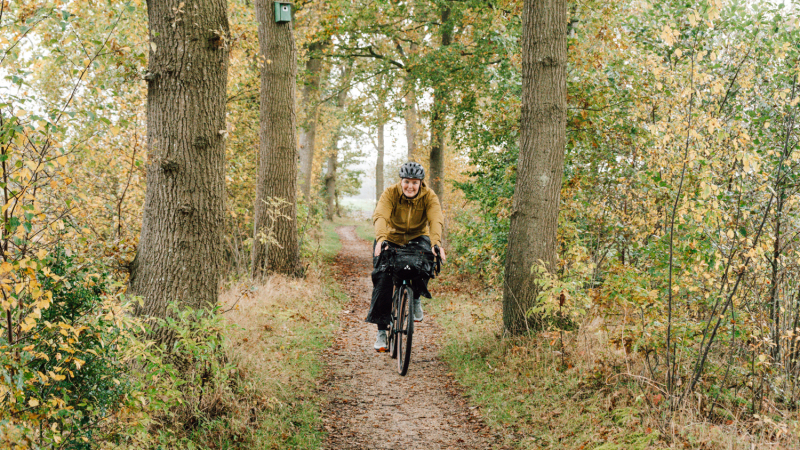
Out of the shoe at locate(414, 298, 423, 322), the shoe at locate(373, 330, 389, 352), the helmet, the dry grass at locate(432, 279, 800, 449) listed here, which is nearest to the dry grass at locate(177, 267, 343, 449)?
the shoe at locate(373, 330, 389, 352)

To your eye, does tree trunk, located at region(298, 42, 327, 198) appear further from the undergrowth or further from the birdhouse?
the undergrowth

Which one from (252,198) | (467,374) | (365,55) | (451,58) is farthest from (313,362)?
(365,55)

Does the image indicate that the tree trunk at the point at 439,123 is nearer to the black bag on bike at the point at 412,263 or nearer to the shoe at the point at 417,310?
the shoe at the point at 417,310

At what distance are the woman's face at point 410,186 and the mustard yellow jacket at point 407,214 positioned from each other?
10 cm

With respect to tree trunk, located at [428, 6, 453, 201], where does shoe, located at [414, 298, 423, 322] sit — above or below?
below

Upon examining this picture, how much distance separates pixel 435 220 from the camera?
21.6ft

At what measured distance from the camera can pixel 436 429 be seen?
5.16 meters

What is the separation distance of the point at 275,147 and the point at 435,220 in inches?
196

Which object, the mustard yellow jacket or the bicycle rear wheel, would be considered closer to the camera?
the bicycle rear wheel

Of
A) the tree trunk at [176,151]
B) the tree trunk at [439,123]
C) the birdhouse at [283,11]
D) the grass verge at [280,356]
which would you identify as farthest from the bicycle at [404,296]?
the tree trunk at [439,123]

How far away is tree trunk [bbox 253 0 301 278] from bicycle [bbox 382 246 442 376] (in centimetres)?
394

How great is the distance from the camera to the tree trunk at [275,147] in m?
10.1

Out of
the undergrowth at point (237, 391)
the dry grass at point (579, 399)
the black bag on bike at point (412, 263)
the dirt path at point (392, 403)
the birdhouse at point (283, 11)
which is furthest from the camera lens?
the birdhouse at point (283, 11)

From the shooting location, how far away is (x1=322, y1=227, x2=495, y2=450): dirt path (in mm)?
4906
